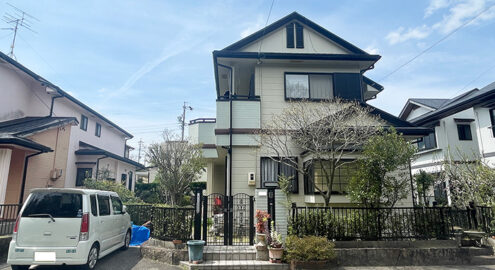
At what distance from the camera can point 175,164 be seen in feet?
35.4

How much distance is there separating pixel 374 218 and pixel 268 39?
8333 millimetres

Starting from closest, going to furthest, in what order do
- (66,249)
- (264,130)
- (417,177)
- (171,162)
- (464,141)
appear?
(66,249)
(264,130)
(171,162)
(417,177)
(464,141)

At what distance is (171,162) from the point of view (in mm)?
10969

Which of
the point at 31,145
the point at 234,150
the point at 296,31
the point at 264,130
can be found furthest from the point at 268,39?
the point at 31,145

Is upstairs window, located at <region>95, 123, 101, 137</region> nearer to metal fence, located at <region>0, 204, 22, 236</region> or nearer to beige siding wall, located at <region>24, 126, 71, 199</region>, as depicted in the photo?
→ beige siding wall, located at <region>24, 126, 71, 199</region>

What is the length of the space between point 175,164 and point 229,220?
4.44 m

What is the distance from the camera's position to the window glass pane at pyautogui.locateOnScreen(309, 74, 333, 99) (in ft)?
36.6

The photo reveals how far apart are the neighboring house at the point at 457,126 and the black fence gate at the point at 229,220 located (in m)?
9.08

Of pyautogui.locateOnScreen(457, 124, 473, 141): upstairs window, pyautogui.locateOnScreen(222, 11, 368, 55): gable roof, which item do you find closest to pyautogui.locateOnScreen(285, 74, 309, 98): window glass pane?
pyautogui.locateOnScreen(222, 11, 368, 55): gable roof

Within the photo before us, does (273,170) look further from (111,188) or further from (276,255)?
(111,188)

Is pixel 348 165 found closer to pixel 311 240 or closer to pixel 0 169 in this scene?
→ pixel 311 240

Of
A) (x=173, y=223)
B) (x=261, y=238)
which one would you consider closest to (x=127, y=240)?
(x=173, y=223)

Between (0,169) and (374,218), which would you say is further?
(0,169)

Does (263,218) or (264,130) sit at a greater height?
(264,130)
